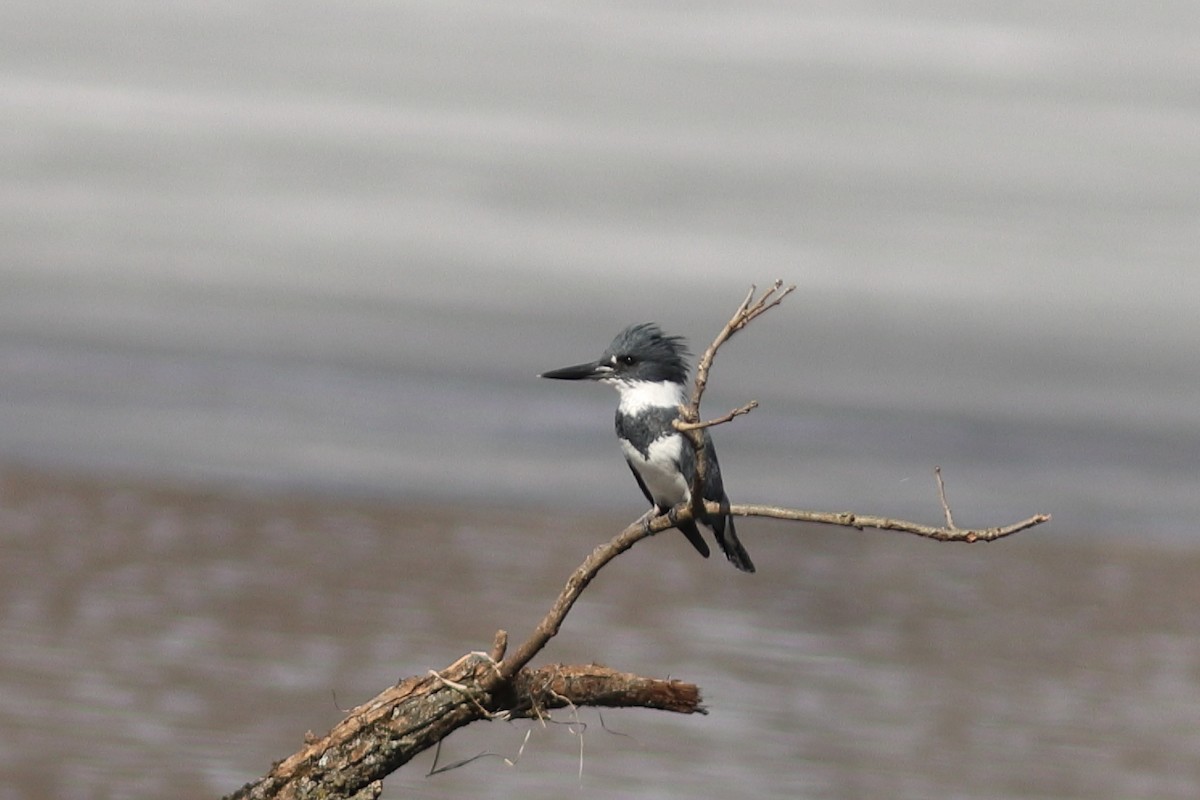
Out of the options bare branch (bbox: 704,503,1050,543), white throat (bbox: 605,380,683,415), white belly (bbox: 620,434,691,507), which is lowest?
bare branch (bbox: 704,503,1050,543)

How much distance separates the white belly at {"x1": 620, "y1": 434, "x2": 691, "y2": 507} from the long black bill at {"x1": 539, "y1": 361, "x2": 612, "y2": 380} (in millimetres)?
398

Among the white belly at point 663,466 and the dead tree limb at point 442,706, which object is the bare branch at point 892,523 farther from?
the white belly at point 663,466

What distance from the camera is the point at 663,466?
8938 millimetres

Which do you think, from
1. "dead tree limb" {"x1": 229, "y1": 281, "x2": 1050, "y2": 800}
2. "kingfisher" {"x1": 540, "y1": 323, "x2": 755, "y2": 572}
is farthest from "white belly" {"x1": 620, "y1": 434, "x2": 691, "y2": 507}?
A: "dead tree limb" {"x1": 229, "y1": 281, "x2": 1050, "y2": 800}

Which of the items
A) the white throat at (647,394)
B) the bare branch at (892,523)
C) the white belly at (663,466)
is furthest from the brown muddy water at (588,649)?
the bare branch at (892,523)

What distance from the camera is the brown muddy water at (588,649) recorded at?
630 inches

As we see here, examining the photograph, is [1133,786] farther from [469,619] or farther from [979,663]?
[469,619]

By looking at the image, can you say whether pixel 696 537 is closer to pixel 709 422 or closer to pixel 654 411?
pixel 654 411

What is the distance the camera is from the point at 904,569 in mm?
30188

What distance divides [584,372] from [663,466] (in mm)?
699

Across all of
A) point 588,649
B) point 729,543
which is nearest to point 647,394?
point 729,543

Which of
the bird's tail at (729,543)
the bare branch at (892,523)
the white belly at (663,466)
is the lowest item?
the bare branch at (892,523)

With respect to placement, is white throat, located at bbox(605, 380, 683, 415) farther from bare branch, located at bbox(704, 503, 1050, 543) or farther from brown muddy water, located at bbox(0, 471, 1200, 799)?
brown muddy water, located at bbox(0, 471, 1200, 799)

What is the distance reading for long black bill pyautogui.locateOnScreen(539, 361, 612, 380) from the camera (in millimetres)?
8938
